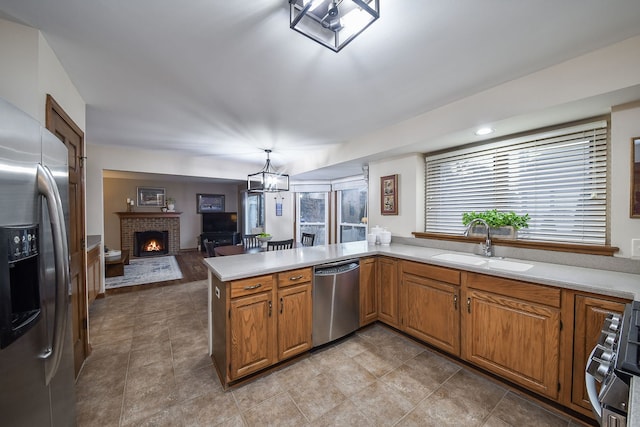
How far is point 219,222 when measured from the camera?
314 inches

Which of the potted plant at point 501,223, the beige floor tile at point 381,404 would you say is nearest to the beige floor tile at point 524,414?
the beige floor tile at point 381,404

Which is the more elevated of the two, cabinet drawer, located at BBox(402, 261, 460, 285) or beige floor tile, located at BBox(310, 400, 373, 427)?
cabinet drawer, located at BBox(402, 261, 460, 285)

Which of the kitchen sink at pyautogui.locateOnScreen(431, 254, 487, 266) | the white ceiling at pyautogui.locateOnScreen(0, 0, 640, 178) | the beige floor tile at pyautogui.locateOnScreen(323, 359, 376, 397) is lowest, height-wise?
the beige floor tile at pyautogui.locateOnScreen(323, 359, 376, 397)

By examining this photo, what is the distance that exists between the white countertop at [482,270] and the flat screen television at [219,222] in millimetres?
6068

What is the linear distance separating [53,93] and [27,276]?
1485mm

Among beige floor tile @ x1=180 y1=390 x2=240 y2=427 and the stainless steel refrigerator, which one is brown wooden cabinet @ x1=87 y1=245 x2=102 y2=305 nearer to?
beige floor tile @ x1=180 y1=390 x2=240 y2=427

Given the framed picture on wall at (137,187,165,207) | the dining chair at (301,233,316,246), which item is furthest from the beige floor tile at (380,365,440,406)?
the framed picture on wall at (137,187,165,207)

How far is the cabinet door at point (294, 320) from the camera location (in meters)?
2.00

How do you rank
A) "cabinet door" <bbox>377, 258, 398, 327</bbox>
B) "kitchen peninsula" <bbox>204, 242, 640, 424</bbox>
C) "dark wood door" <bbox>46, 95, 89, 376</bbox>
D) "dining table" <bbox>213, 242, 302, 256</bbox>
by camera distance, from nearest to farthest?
"kitchen peninsula" <bbox>204, 242, 640, 424</bbox>
"dark wood door" <bbox>46, 95, 89, 376</bbox>
"cabinet door" <bbox>377, 258, 398, 327</bbox>
"dining table" <bbox>213, 242, 302, 256</bbox>

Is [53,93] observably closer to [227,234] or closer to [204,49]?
[204,49]

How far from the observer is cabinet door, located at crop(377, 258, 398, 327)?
2557 mm

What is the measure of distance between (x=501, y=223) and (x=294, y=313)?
2.08m

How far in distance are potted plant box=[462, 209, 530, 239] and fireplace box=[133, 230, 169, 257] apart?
25.7 feet

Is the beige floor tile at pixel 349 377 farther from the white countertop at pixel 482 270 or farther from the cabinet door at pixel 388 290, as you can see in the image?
the white countertop at pixel 482 270
